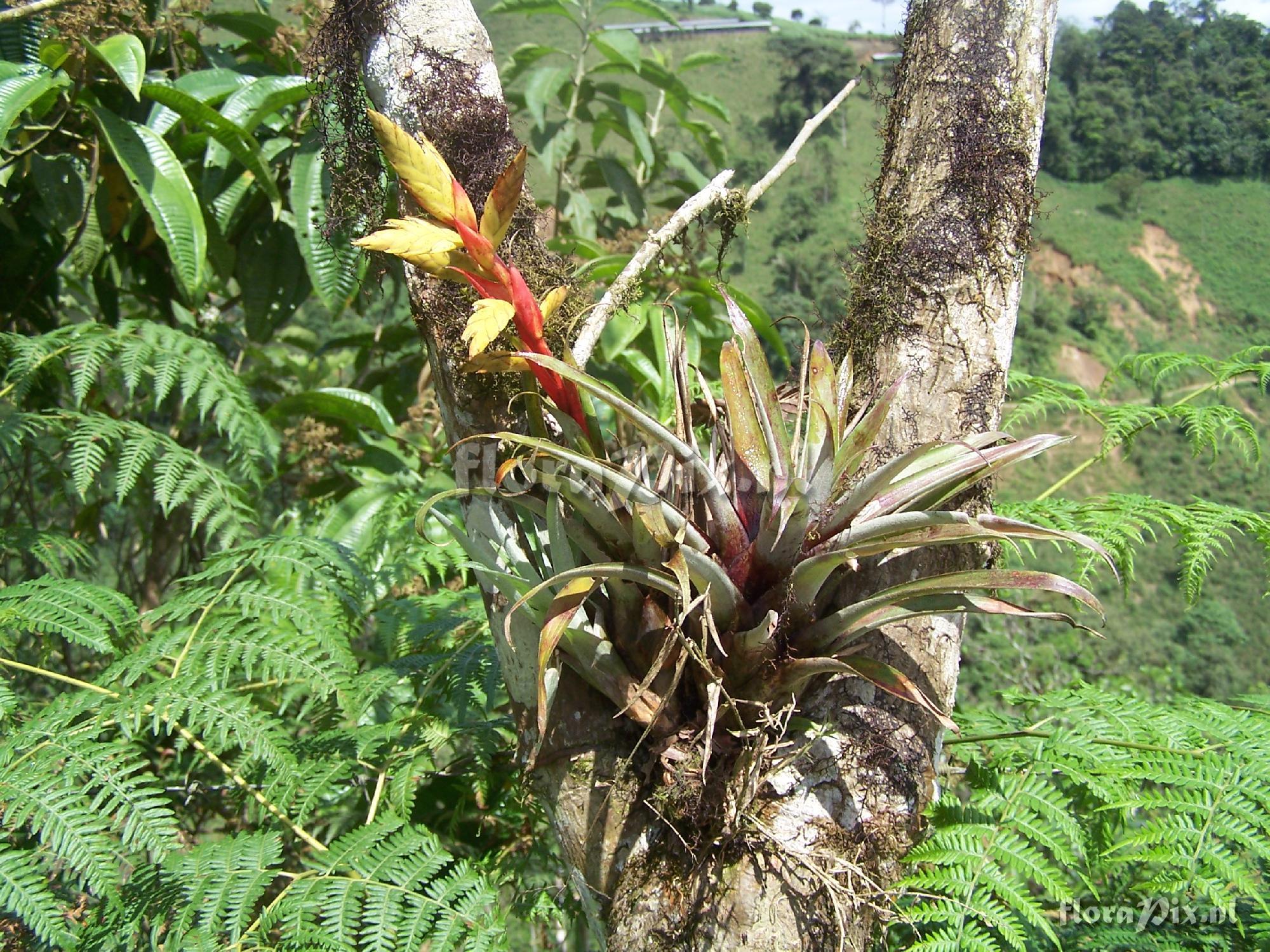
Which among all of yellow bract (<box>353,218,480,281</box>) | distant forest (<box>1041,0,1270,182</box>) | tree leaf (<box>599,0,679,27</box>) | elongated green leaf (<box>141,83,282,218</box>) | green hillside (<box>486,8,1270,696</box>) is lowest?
green hillside (<box>486,8,1270,696</box>)

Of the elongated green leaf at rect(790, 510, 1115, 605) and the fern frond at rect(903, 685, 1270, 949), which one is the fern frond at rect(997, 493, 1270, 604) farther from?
the elongated green leaf at rect(790, 510, 1115, 605)

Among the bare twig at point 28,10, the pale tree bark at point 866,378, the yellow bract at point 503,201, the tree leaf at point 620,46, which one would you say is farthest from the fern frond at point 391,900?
the tree leaf at point 620,46

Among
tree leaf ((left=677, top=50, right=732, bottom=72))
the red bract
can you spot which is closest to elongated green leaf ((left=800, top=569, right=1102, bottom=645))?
the red bract

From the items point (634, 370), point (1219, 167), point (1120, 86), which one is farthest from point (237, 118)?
point (1120, 86)

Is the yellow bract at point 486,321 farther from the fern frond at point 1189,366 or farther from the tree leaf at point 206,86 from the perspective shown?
the tree leaf at point 206,86

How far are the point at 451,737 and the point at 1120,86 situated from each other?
23.3m

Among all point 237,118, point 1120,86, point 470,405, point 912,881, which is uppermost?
point 1120,86

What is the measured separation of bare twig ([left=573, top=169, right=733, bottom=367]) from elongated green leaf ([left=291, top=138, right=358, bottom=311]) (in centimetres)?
153

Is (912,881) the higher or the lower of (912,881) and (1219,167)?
the lower

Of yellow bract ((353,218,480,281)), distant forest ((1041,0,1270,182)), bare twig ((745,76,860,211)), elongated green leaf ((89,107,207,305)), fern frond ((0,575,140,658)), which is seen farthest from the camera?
distant forest ((1041,0,1270,182))

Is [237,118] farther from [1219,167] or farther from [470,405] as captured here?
[1219,167]

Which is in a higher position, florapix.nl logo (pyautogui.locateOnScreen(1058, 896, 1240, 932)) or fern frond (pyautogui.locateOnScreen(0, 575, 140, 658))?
fern frond (pyautogui.locateOnScreen(0, 575, 140, 658))

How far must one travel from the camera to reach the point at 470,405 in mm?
1207

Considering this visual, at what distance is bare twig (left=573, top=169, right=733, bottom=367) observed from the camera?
1.17 metres
